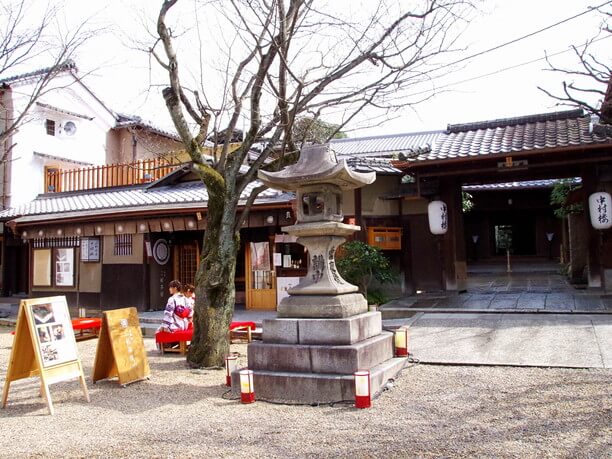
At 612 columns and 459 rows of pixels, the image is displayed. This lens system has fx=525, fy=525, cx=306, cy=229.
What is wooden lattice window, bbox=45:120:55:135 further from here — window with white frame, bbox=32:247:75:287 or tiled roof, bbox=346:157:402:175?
tiled roof, bbox=346:157:402:175

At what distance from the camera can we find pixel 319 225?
7.40 metres

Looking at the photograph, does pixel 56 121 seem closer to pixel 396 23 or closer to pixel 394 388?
pixel 396 23

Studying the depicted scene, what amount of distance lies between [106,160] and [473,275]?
18.2 m

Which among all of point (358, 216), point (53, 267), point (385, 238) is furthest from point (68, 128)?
point (385, 238)

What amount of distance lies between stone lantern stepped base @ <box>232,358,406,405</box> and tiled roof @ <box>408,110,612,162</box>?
26.0 ft

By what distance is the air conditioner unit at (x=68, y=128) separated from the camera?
2394cm

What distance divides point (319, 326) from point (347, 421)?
5.17 feet

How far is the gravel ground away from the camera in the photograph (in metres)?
4.80

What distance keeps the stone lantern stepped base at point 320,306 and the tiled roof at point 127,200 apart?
23.2ft

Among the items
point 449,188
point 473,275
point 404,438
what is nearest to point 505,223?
point 473,275

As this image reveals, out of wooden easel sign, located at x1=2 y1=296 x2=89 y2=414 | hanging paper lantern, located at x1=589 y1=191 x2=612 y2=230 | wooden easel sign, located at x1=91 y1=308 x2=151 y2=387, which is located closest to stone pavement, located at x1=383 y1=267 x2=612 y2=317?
hanging paper lantern, located at x1=589 y1=191 x2=612 y2=230

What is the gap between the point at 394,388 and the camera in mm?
6945

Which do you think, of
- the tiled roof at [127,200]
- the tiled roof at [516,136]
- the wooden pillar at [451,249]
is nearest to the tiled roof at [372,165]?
the tiled roof at [516,136]

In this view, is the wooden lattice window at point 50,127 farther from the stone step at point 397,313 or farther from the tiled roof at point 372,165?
the stone step at point 397,313
